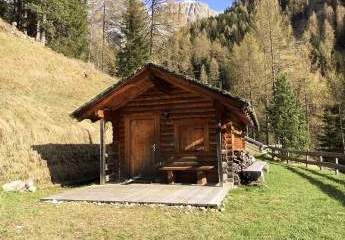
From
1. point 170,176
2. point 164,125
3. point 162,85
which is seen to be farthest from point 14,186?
point 162,85

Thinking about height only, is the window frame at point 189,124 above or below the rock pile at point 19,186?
above

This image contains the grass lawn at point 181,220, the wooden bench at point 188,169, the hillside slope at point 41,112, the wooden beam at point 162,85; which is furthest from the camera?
the hillside slope at point 41,112

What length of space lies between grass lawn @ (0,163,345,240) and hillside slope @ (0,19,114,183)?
340cm

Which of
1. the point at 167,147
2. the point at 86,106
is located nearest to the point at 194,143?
the point at 167,147

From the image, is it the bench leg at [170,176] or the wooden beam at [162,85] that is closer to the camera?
the bench leg at [170,176]

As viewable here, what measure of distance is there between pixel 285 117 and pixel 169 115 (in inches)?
927

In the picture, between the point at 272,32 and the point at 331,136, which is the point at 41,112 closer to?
the point at 331,136

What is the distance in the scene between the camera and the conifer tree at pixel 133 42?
44.6m

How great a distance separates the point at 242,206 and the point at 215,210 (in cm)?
107

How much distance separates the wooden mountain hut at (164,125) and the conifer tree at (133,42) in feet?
86.7

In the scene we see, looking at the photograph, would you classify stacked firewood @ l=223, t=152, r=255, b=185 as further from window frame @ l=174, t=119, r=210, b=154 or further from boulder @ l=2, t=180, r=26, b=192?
boulder @ l=2, t=180, r=26, b=192

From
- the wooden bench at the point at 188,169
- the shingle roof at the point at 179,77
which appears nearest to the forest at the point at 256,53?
the shingle roof at the point at 179,77

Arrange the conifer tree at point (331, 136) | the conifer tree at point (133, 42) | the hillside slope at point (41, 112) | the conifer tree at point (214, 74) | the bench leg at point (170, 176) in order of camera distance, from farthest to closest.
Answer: the conifer tree at point (214, 74) < the conifer tree at point (133, 42) < the conifer tree at point (331, 136) < the hillside slope at point (41, 112) < the bench leg at point (170, 176)

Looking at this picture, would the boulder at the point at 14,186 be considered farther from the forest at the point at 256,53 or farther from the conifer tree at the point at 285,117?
the conifer tree at the point at 285,117
